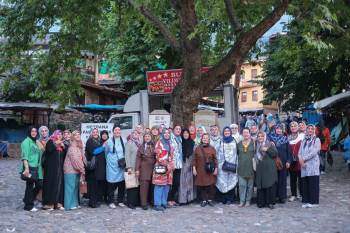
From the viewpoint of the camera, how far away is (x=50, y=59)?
14727 millimetres

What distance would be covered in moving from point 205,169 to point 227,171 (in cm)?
49

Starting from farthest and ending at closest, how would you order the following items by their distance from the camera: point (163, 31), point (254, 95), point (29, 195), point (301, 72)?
point (254, 95) → point (301, 72) → point (163, 31) → point (29, 195)

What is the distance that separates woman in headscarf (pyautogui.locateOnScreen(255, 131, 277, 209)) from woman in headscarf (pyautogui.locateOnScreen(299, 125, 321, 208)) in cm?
65

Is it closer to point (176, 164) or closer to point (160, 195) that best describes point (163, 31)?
point (176, 164)

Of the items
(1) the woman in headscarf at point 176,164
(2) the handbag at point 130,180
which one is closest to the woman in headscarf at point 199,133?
(1) the woman in headscarf at point 176,164

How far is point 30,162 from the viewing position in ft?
31.9

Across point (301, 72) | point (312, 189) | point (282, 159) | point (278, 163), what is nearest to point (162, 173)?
point (278, 163)

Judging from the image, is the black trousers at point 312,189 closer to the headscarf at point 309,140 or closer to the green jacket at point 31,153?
the headscarf at point 309,140

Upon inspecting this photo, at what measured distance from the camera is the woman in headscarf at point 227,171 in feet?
35.2

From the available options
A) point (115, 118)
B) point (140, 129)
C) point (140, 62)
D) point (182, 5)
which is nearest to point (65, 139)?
point (140, 129)

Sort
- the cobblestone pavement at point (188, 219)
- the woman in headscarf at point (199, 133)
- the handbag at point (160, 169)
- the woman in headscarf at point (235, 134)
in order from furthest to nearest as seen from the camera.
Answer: the woman in headscarf at point (199, 133) → the woman in headscarf at point (235, 134) → the handbag at point (160, 169) → the cobblestone pavement at point (188, 219)

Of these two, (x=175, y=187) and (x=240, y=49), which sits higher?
(x=240, y=49)

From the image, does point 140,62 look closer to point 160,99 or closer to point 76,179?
point 160,99

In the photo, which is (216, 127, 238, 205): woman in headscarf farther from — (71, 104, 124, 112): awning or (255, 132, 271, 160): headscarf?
(71, 104, 124, 112): awning
